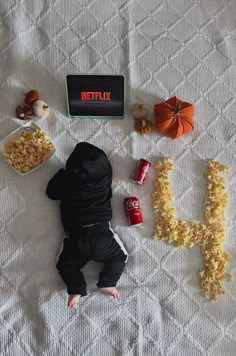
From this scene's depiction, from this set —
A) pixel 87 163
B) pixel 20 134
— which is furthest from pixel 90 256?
pixel 20 134

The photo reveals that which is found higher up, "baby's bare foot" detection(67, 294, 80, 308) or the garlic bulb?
the garlic bulb

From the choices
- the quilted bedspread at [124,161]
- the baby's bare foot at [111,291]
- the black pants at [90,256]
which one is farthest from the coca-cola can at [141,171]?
the baby's bare foot at [111,291]

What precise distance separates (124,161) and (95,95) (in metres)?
0.18

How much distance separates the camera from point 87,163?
1.14 meters

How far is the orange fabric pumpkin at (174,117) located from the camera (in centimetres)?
123

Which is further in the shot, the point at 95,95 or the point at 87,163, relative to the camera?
the point at 95,95

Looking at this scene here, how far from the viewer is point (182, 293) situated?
1217mm

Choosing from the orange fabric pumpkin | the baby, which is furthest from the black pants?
the orange fabric pumpkin

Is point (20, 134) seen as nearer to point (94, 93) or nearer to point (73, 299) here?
point (94, 93)

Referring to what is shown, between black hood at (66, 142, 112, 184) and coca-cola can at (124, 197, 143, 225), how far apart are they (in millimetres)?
88

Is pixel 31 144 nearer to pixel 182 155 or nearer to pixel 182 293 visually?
pixel 182 155

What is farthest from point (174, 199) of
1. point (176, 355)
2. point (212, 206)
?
point (176, 355)

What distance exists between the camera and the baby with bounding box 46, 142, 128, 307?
45.8 inches

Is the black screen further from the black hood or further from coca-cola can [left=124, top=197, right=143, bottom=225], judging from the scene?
coca-cola can [left=124, top=197, right=143, bottom=225]
